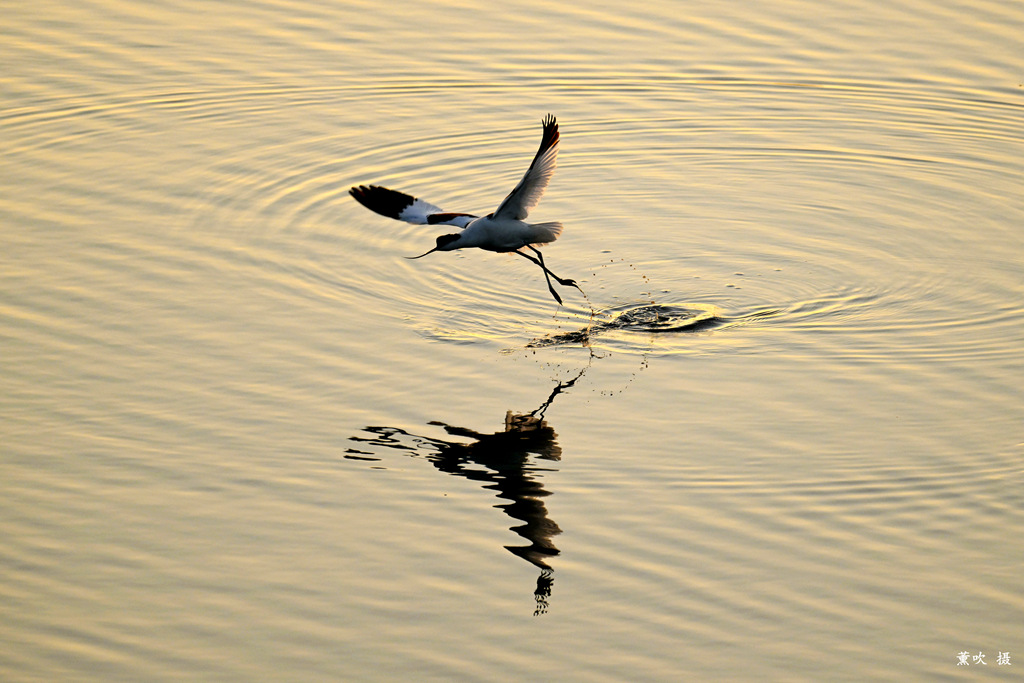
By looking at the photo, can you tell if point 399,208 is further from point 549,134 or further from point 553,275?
point 549,134

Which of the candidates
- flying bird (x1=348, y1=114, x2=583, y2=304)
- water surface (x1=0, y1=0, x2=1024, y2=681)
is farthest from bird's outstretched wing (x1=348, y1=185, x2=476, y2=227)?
water surface (x1=0, y1=0, x2=1024, y2=681)

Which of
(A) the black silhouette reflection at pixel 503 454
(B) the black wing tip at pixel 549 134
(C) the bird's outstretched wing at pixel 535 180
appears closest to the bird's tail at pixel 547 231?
(C) the bird's outstretched wing at pixel 535 180

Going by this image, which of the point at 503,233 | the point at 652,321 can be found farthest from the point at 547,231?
the point at 652,321

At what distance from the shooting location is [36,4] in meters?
20.0

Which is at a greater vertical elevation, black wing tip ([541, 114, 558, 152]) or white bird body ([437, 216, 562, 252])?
black wing tip ([541, 114, 558, 152])

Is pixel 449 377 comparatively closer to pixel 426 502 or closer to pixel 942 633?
pixel 426 502

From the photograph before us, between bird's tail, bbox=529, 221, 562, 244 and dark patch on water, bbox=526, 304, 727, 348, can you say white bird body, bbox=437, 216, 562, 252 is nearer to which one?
bird's tail, bbox=529, 221, 562, 244

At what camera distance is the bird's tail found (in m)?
11.4

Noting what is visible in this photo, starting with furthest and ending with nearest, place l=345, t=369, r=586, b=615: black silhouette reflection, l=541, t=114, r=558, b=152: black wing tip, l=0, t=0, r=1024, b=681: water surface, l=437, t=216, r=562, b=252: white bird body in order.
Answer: l=437, t=216, r=562, b=252: white bird body, l=541, t=114, r=558, b=152: black wing tip, l=345, t=369, r=586, b=615: black silhouette reflection, l=0, t=0, r=1024, b=681: water surface

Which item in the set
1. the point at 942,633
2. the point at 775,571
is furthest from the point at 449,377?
the point at 942,633

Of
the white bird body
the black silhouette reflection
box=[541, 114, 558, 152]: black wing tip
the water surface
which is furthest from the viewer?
the white bird body

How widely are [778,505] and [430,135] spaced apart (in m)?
8.45

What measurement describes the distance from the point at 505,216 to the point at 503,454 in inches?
91.6

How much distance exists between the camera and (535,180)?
35.0 feet
